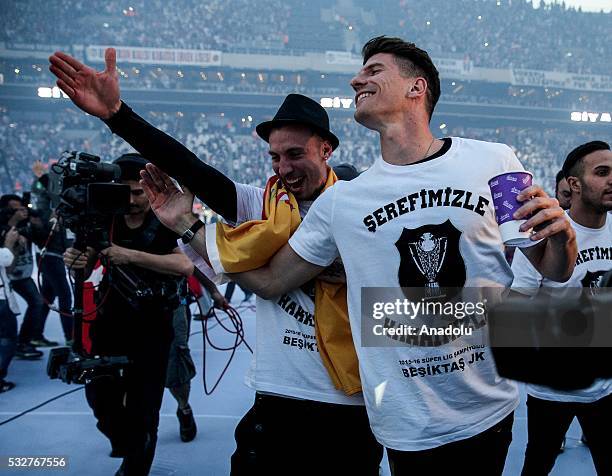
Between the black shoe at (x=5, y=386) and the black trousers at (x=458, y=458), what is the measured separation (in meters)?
4.37

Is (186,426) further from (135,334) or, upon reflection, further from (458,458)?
(458,458)

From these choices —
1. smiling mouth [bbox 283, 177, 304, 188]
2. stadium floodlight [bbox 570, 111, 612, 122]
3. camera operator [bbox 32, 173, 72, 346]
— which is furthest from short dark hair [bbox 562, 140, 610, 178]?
stadium floodlight [bbox 570, 111, 612, 122]

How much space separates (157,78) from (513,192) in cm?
3359

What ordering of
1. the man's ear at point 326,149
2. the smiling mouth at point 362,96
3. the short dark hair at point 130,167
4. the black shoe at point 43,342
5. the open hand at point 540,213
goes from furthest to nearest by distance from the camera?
the black shoe at point 43,342 → the short dark hair at point 130,167 → the man's ear at point 326,149 → the smiling mouth at point 362,96 → the open hand at point 540,213

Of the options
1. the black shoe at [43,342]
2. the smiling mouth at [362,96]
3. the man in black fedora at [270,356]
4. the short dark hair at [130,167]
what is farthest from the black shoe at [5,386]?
the smiling mouth at [362,96]

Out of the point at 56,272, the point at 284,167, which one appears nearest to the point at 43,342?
the point at 56,272

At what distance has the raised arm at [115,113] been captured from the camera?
1764mm

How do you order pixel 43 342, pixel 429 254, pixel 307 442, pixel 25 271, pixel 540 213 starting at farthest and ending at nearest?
pixel 43 342 → pixel 25 271 → pixel 307 442 → pixel 429 254 → pixel 540 213

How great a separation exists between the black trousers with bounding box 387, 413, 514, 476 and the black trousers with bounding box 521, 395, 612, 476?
1030 millimetres

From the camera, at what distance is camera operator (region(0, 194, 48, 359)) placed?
5.96 m

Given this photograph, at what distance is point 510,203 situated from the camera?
131 centimetres

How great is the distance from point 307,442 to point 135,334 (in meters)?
1.48

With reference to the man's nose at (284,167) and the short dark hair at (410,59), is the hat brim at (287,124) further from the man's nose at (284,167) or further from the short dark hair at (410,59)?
the short dark hair at (410,59)

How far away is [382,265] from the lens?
154 cm
